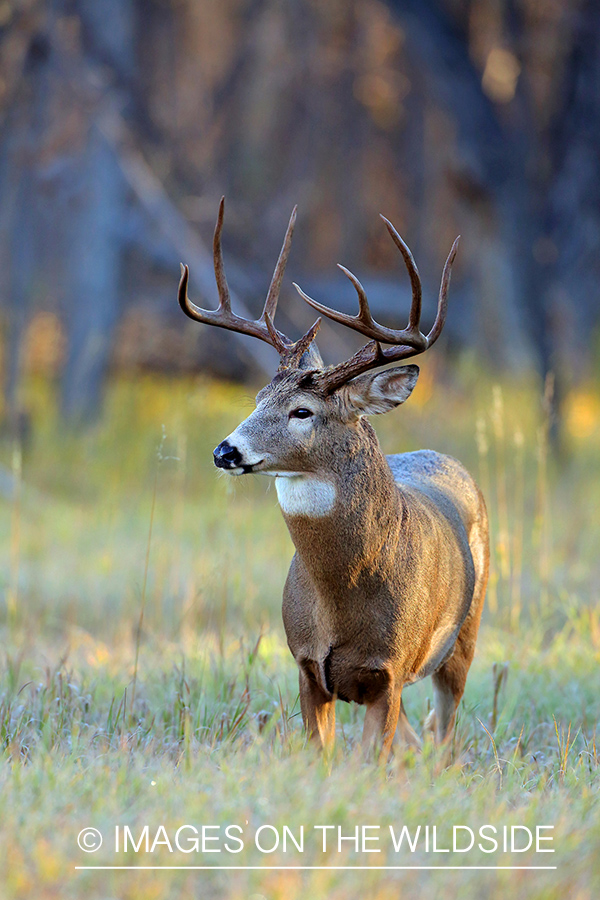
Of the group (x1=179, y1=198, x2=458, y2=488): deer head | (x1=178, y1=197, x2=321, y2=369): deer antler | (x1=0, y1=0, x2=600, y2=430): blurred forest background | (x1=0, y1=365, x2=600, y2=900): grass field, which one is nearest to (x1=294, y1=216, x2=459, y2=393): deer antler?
(x1=179, y1=198, x2=458, y2=488): deer head

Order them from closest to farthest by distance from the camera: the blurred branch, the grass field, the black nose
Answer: the grass field
the black nose
the blurred branch

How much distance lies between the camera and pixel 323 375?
368 cm

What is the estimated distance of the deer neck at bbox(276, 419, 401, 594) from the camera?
3598 millimetres

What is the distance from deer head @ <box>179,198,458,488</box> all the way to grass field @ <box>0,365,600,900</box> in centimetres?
50

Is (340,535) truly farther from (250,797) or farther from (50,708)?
(50,708)

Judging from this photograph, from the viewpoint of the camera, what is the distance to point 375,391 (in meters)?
3.69

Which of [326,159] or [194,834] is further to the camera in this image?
[326,159]

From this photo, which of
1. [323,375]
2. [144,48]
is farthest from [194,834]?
[144,48]

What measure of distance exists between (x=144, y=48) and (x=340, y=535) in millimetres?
14183

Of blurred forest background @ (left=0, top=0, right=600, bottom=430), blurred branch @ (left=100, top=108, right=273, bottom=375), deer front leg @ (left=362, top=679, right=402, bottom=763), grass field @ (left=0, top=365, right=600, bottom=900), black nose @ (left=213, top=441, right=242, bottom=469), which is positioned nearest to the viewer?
grass field @ (left=0, top=365, right=600, bottom=900)

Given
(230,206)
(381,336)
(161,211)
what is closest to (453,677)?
(381,336)

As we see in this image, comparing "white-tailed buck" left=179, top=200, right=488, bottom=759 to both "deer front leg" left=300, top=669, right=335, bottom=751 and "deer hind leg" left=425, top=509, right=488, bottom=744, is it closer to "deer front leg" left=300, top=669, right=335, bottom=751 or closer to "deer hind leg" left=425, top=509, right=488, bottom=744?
"deer front leg" left=300, top=669, right=335, bottom=751

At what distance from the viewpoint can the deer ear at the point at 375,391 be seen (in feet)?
12.1

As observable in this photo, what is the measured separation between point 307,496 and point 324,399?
319 mm
